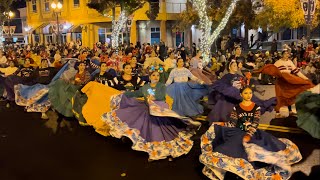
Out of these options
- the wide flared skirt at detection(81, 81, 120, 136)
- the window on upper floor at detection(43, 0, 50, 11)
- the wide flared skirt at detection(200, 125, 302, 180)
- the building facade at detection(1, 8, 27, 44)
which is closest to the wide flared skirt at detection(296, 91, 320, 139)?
the wide flared skirt at detection(200, 125, 302, 180)

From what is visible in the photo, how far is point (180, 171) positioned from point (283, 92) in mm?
4729

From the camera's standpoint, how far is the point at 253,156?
240 inches

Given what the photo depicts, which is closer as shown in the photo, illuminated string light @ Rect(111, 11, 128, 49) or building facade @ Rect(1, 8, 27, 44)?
illuminated string light @ Rect(111, 11, 128, 49)

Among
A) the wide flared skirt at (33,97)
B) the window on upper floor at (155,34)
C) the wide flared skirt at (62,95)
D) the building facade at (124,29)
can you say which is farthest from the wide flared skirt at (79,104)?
the window on upper floor at (155,34)

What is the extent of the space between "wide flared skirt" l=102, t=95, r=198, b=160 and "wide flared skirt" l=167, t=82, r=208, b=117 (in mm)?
2989

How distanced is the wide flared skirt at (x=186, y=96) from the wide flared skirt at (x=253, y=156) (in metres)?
4.65

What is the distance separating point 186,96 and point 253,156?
534 cm

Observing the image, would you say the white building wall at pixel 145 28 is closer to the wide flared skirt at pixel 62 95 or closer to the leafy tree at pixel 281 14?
the leafy tree at pixel 281 14

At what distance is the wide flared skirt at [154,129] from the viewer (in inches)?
310

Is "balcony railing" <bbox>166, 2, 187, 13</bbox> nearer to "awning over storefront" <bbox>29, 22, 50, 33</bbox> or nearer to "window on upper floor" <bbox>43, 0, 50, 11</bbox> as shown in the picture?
"awning over storefront" <bbox>29, 22, 50, 33</bbox>

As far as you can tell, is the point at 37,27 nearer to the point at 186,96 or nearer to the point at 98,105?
the point at 186,96

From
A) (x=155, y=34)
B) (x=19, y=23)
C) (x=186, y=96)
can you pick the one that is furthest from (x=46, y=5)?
(x=186, y=96)

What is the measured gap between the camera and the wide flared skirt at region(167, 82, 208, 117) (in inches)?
444

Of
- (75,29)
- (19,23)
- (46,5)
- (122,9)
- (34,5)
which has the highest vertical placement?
(34,5)
